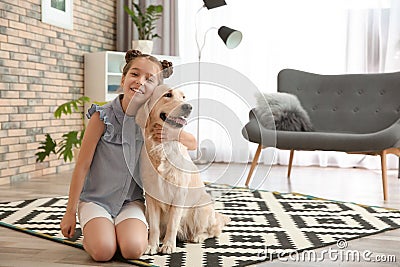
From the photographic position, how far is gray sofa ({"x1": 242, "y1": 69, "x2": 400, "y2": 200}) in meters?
3.90

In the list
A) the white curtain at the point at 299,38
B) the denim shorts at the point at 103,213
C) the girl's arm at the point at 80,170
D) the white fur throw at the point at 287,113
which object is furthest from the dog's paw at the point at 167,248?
the white curtain at the point at 299,38

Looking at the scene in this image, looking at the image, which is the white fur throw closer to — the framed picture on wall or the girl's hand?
the framed picture on wall

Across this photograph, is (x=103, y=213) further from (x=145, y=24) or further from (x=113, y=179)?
(x=145, y=24)

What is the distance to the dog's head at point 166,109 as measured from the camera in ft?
6.31

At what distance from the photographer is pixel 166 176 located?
2.09 meters

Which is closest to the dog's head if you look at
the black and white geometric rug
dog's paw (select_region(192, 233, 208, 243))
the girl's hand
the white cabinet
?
the black and white geometric rug

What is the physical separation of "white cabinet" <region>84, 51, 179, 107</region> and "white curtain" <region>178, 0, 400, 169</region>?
3.08 ft

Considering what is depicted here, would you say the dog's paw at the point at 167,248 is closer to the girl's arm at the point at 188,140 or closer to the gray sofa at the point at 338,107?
the girl's arm at the point at 188,140

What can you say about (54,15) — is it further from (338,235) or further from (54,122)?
(338,235)

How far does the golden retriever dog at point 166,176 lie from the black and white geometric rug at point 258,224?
3.2 inches

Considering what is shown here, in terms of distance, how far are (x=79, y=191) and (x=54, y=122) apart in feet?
9.59

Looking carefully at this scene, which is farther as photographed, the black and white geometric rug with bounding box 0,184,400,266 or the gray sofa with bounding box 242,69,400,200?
the gray sofa with bounding box 242,69,400,200

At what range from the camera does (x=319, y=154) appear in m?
5.59

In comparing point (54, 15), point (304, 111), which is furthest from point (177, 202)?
point (54, 15)
